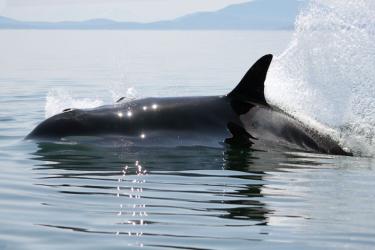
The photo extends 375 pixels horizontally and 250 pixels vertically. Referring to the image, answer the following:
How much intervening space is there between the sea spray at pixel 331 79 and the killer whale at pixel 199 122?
3.14ft

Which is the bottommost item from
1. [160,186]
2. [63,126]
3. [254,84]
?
[160,186]

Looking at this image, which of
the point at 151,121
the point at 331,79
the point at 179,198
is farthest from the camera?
the point at 331,79

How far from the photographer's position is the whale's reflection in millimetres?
8328

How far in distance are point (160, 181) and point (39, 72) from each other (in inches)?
1366

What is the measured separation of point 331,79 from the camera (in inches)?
1043

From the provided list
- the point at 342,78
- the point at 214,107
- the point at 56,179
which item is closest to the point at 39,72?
the point at 342,78

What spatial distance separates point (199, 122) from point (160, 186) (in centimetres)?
351

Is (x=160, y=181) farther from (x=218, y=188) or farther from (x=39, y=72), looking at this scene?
(x=39, y=72)

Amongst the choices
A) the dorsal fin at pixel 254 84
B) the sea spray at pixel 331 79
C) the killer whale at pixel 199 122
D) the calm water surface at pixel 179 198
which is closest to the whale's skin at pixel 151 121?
the killer whale at pixel 199 122

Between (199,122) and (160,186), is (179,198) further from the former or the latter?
(199,122)

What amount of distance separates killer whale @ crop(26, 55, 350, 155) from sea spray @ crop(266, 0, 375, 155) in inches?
37.7

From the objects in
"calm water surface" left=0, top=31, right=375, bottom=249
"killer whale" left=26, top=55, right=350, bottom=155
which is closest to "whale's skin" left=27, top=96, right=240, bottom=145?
"killer whale" left=26, top=55, right=350, bottom=155

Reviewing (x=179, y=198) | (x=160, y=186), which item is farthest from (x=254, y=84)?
(x=179, y=198)

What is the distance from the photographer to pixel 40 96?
2941 cm
